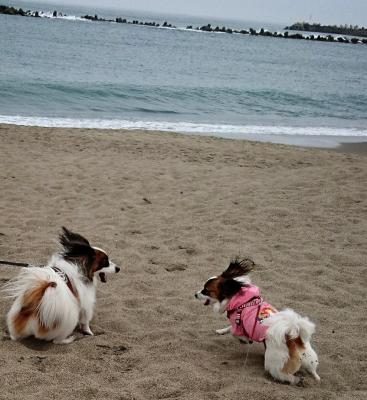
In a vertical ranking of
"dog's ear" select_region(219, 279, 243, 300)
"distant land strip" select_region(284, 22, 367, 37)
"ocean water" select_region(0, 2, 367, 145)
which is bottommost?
"dog's ear" select_region(219, 279, 243, 300)

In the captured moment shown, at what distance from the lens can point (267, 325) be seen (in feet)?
11.2

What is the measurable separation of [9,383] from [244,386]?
1.45 metres

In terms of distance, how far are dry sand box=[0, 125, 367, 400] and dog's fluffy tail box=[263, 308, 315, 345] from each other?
0.34m

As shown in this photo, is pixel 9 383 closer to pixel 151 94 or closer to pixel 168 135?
pixel 168 135

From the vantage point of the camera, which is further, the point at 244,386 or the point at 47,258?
the point at 47,258

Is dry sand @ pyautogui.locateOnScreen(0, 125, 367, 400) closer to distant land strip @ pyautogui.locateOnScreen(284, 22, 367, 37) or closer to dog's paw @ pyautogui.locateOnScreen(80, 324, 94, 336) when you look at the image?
dog's paw @ pyautogui.locateOnScreen(80, 324, 94, 336)

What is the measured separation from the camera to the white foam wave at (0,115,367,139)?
14.6m

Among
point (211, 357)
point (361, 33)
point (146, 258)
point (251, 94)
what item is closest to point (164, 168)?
point (146, 258)

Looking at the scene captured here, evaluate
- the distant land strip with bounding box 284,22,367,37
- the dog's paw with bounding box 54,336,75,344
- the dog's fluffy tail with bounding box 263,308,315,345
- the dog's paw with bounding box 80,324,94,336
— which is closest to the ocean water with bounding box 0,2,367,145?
the dog's paw with bounding box 80,324,94,336

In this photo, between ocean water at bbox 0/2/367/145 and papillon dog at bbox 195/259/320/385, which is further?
ocean water at bbox 0/2/367/145

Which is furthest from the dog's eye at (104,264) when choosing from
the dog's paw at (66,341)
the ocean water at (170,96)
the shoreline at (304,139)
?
the ocean water at (170,96)

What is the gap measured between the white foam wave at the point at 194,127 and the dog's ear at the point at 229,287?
11043 millimetres

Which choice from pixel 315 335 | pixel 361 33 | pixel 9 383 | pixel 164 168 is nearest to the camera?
pixel 9 383

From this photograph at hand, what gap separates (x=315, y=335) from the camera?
13.6 feet
